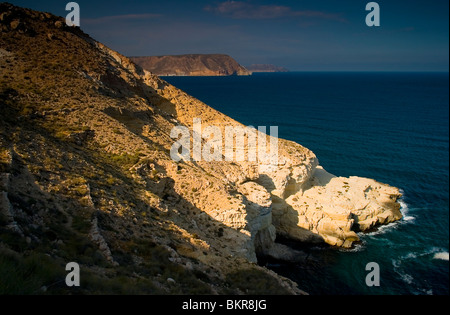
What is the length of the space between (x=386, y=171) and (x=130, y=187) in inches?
2013

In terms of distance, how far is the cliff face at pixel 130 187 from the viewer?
16.7m

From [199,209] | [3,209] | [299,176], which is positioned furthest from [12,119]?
[299,176]

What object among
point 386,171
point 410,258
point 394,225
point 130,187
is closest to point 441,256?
point 410,258

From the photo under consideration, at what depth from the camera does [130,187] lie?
25.8 meters

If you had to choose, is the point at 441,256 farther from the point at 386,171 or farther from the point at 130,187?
the point at 130,187

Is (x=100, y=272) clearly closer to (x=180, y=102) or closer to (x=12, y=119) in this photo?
(x=12, y=119)

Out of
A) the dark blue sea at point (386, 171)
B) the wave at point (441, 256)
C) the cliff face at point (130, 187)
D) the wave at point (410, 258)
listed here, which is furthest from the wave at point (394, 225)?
the wave at point (441, 256)

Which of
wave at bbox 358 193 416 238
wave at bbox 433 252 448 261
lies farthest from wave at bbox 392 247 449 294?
wave at bbox 358 193 416 238

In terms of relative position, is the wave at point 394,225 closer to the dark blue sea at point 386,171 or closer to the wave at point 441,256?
the dark blue sea at point 386,171

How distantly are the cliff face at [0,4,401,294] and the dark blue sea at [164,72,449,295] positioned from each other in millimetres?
3343

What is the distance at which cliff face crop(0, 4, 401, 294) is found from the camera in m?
16.7

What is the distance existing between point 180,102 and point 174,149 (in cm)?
1565

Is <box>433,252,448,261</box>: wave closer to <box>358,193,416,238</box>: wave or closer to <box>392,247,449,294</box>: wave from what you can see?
<box>392,247,449,294</box>: wave

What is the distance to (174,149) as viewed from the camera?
34.6 m
